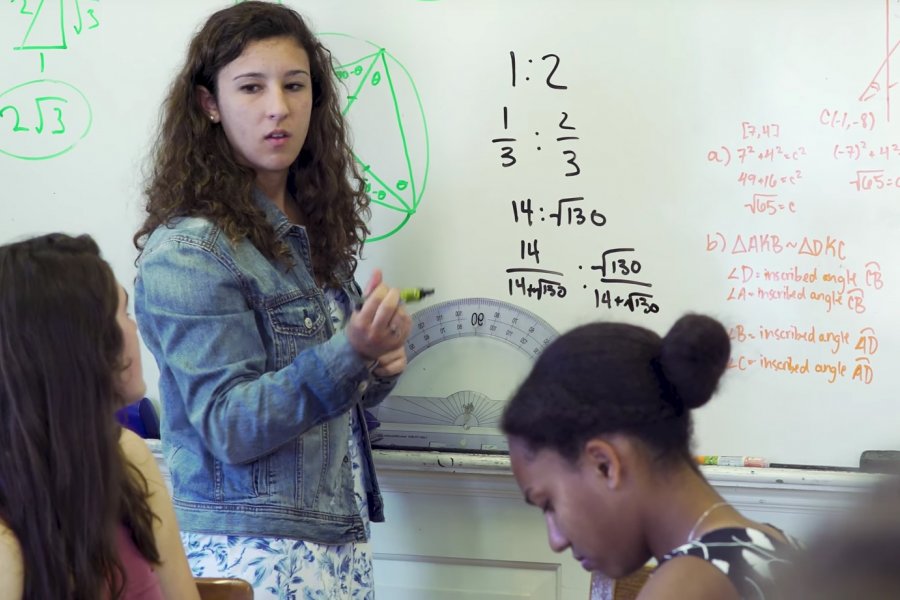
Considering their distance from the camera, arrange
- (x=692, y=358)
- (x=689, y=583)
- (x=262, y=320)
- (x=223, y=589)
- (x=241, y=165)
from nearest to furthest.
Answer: (x=689, y=583)
(x=692, y=358)
(x=223, y=589)
(x=262, y=320)
(x=241, y=165)

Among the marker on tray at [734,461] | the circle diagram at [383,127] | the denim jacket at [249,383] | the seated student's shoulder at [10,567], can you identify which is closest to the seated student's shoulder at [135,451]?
the denim jacket at [249,383]

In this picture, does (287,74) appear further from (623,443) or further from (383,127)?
(623,443)

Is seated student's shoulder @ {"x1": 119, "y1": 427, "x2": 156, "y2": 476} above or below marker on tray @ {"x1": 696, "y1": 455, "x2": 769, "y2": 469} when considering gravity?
above

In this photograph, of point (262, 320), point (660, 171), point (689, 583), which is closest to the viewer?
point (689, 583)

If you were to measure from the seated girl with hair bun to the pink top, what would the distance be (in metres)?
0.54

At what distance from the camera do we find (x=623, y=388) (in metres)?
1.19

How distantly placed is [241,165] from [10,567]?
2.47 feet

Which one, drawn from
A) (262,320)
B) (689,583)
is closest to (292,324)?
(262,320)

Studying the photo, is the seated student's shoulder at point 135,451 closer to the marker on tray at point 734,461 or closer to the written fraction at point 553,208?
the written fraction at point 553,208

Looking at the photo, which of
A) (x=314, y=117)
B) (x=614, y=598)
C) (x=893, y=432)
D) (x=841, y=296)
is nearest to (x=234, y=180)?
(x=314, y=117)

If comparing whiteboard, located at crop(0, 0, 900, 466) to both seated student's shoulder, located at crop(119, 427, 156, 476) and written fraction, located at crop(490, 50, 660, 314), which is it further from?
seated student's shoulder, located at crop(119, 427, 156, 476)

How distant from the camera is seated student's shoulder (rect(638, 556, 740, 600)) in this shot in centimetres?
109

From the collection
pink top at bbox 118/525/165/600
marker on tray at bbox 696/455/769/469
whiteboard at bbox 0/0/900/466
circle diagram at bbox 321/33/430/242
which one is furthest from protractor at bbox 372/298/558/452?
pink top at bbox 118/525/165/600

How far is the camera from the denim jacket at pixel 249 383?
61.4 inches
